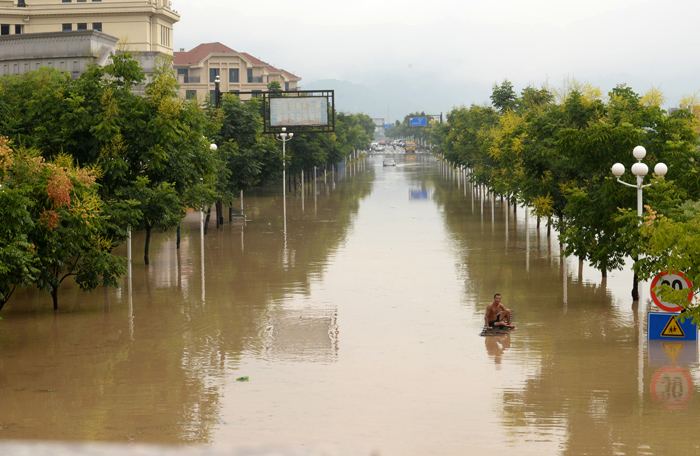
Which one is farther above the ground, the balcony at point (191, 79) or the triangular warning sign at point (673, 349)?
the balcony at point (191, 79)

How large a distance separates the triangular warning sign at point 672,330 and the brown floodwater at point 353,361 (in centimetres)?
28

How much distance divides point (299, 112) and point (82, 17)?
48.5m

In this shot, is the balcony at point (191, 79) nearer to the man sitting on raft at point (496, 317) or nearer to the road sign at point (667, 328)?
the man sitting on raft at point (496, 317)

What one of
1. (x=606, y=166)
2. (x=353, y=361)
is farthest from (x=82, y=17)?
(x=353, y=361)

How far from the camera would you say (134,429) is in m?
12.8

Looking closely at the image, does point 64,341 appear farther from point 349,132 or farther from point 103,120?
Answer: point 349,132

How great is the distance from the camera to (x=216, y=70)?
12800cm

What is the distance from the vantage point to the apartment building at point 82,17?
8894 centimetres

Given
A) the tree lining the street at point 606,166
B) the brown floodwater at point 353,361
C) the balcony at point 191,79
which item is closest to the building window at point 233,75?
the balcony at point 191,79

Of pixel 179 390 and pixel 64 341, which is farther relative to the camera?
pixel 64 341

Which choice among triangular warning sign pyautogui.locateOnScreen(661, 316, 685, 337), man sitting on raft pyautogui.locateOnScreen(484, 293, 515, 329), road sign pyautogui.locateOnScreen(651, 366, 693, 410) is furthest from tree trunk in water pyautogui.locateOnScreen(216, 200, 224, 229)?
road sign pyautogui.locateOnScreen(651, 366, 693, 410)

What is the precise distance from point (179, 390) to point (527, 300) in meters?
12.1

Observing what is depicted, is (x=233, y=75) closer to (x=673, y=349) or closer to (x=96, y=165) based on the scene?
(x=96, y=165)

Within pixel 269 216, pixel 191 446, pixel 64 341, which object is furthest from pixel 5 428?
pixel 269 216
